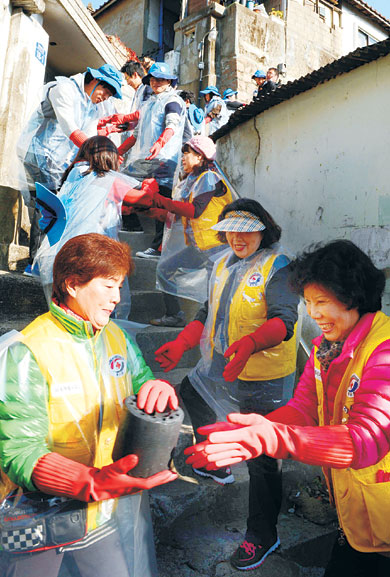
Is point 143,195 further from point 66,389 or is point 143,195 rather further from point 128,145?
point 128,145

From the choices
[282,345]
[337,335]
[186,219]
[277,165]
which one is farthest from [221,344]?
[277,165]

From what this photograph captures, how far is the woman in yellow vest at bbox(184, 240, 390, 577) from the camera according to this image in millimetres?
1271

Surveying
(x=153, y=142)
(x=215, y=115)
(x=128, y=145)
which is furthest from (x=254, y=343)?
(x=215, y=115)

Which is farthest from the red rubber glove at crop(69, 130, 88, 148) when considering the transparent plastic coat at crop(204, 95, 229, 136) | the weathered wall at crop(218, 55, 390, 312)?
the transparent plastic coat at crop(204, 95, 229, 136)

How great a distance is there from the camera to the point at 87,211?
272 centimetres

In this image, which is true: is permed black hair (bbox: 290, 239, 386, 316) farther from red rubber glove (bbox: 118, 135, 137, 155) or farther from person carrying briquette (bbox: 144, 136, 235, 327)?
red rubber glove (bbox: 118, 135, 137, 155)

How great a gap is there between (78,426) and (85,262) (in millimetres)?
544

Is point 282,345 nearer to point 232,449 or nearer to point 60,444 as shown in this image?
point 232,449

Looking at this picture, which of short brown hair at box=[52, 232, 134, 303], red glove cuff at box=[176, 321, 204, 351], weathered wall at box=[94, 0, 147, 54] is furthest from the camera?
weathered wall at box=[94, 0, 147, 54]

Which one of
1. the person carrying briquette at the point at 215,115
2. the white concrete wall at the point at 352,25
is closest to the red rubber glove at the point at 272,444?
the person carrying briquette at the point at 215,115

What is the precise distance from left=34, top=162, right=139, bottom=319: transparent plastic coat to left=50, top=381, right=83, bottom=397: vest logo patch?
1.40 m

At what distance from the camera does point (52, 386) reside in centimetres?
136

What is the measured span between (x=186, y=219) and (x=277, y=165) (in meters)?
1.78

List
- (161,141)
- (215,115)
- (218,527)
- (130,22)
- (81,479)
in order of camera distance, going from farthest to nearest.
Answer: (130,22), (215,115), (161,141), (218,527), (81,479)
